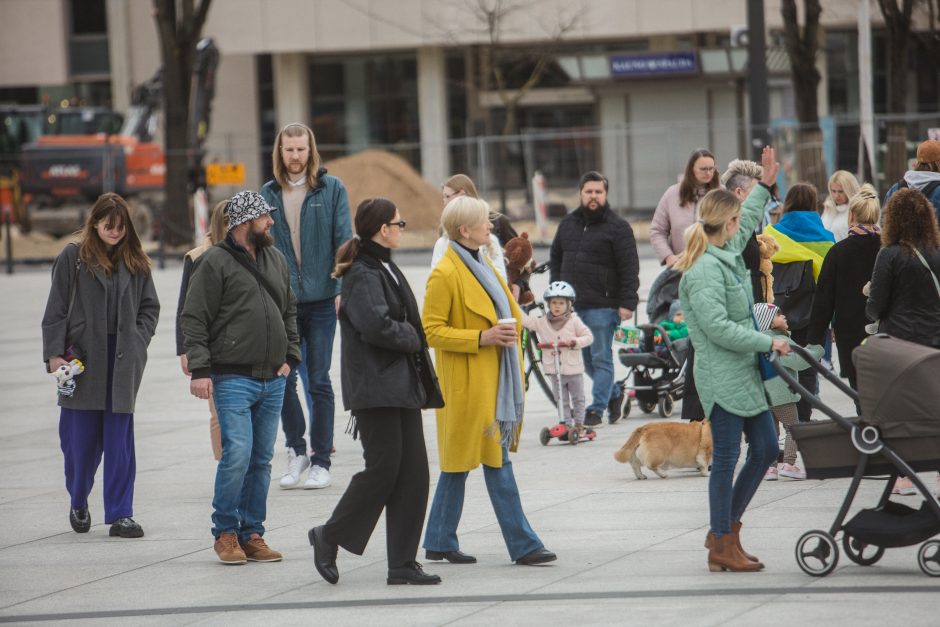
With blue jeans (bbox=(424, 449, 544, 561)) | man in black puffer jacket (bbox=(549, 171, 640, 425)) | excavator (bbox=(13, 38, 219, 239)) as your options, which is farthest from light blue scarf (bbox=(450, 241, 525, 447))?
excavator (bbox=(13, 38, 219, 239))

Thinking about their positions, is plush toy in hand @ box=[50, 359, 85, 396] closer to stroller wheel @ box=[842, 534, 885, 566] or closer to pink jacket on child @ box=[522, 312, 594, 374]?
pink jacket on child @ box=[522, 312, 594, 374]

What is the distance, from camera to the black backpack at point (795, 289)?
9.73 meters

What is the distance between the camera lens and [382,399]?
6.75 m

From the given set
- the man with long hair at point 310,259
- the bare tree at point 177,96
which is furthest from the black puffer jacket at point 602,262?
the bare tree at point 177,96

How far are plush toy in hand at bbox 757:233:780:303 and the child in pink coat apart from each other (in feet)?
5.78

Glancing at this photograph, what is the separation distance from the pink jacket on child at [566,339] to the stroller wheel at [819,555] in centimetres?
412

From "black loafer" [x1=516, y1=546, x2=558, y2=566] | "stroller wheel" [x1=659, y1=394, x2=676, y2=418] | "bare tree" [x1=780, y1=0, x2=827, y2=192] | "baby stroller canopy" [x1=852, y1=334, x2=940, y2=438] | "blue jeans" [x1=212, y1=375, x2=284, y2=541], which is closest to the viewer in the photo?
"baby stroller canopy" [x1=852, y1=334, x2=940, y2=438]

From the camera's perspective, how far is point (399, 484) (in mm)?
6941

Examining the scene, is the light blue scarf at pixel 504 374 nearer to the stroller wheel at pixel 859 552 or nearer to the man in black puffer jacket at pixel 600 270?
→ the stroller wheel at pixel 859 552

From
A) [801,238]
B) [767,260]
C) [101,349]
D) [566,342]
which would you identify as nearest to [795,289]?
[801,238]

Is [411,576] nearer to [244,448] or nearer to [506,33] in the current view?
[244,448]

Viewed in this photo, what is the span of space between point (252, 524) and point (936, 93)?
43.2m

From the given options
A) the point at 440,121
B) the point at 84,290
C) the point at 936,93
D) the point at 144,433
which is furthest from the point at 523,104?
the point at 84,290

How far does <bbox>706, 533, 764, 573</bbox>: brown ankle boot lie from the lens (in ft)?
22.0
